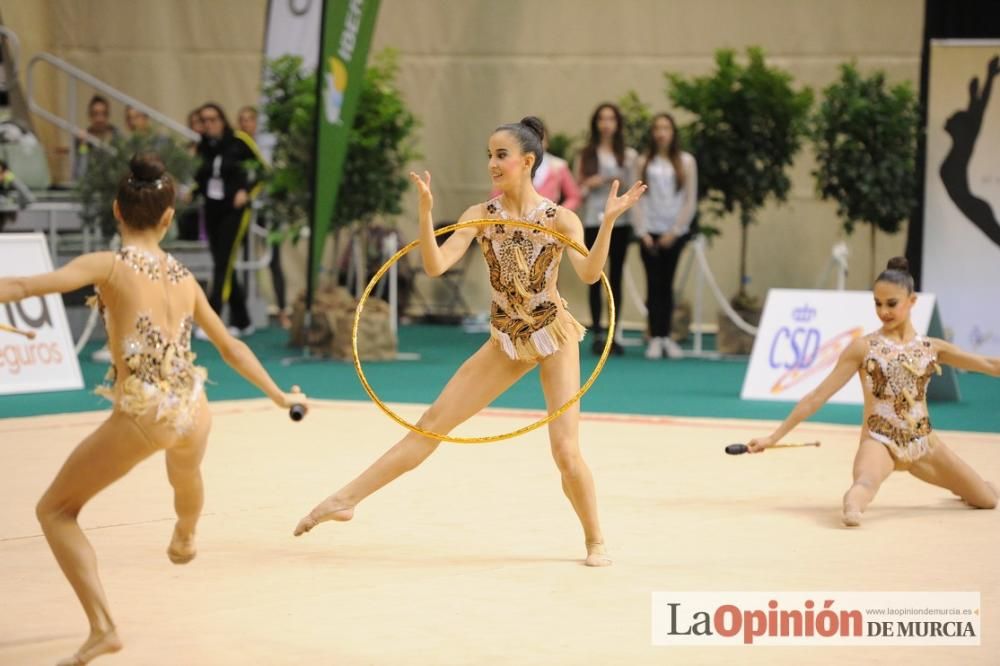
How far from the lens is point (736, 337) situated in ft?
48.8

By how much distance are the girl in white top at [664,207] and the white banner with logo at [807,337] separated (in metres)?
2.36

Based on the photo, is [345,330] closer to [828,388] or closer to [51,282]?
[828,388]

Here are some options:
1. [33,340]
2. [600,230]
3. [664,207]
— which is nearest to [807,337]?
[664,207]

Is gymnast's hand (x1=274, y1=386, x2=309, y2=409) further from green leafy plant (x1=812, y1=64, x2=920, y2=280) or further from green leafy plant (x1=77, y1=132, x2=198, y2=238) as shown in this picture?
green leafy plant (x1=812, y1=64, x2=920, y2=280)

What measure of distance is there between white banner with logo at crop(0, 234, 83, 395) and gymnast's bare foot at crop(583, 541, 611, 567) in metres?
6.57

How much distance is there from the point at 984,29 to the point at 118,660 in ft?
38.0

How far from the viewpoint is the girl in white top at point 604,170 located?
13.7 meters

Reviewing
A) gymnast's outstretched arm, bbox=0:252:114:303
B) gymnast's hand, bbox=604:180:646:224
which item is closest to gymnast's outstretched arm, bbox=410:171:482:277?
gymnast's hand, bbox=604:180:646:224

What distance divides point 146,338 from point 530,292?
1787mm

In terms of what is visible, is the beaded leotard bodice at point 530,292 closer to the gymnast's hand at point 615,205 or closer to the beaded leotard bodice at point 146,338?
the gymnast's hand at point 615,205

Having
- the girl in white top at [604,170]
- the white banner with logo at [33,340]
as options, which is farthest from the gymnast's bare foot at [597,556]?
the girl in white top at [604,170]

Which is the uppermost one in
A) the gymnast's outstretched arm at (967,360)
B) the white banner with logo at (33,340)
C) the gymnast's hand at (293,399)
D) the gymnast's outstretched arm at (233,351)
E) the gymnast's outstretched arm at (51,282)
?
the gymnast's outstretched arm at (51,282)

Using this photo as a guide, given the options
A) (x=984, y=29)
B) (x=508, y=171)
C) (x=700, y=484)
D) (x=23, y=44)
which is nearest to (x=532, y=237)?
(x=508, y=171)

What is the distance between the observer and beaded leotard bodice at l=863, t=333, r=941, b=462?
7074mm
